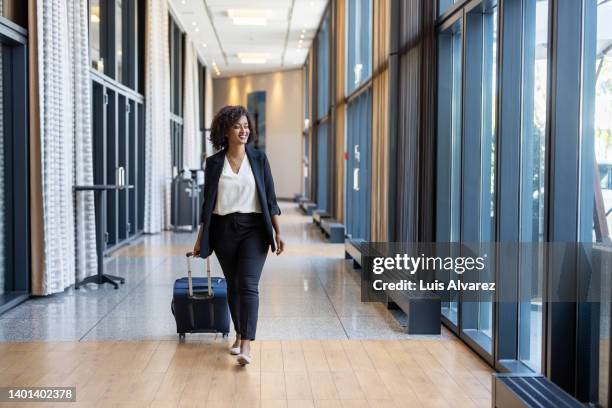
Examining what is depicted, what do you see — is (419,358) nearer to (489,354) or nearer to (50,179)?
(489,354)

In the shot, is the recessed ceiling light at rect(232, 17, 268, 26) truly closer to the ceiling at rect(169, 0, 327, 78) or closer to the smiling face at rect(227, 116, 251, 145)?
the ceiling at rect(169, 0, 327, 78)

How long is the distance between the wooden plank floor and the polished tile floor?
0.32 metres

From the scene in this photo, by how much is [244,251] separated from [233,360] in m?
0.66

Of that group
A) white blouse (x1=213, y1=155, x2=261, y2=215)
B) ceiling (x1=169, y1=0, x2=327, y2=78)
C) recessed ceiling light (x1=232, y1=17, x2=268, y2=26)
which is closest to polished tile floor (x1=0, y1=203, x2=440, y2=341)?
white blouse (x1=213, y1=155, x2=261, y2=215)

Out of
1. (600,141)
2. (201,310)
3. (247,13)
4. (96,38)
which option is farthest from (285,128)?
(600,141)

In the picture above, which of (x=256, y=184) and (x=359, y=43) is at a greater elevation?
(x=359, y=43)

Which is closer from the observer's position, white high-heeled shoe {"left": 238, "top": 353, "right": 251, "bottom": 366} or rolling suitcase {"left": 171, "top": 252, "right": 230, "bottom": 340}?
white high-heeled shoe {"left": 238, "top": 353, "right": 251, "bottom": 366}

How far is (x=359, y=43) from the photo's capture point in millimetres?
11828

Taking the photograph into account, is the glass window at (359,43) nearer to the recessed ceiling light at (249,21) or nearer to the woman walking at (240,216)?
the recessed ceiling light at (249,21)

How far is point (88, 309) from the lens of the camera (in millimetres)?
6172

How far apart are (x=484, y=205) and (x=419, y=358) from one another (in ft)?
3.68

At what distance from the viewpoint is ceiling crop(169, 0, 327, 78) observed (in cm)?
1594

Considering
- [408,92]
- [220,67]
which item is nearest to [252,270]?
[408,92]

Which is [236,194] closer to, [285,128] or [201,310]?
[201,310]
